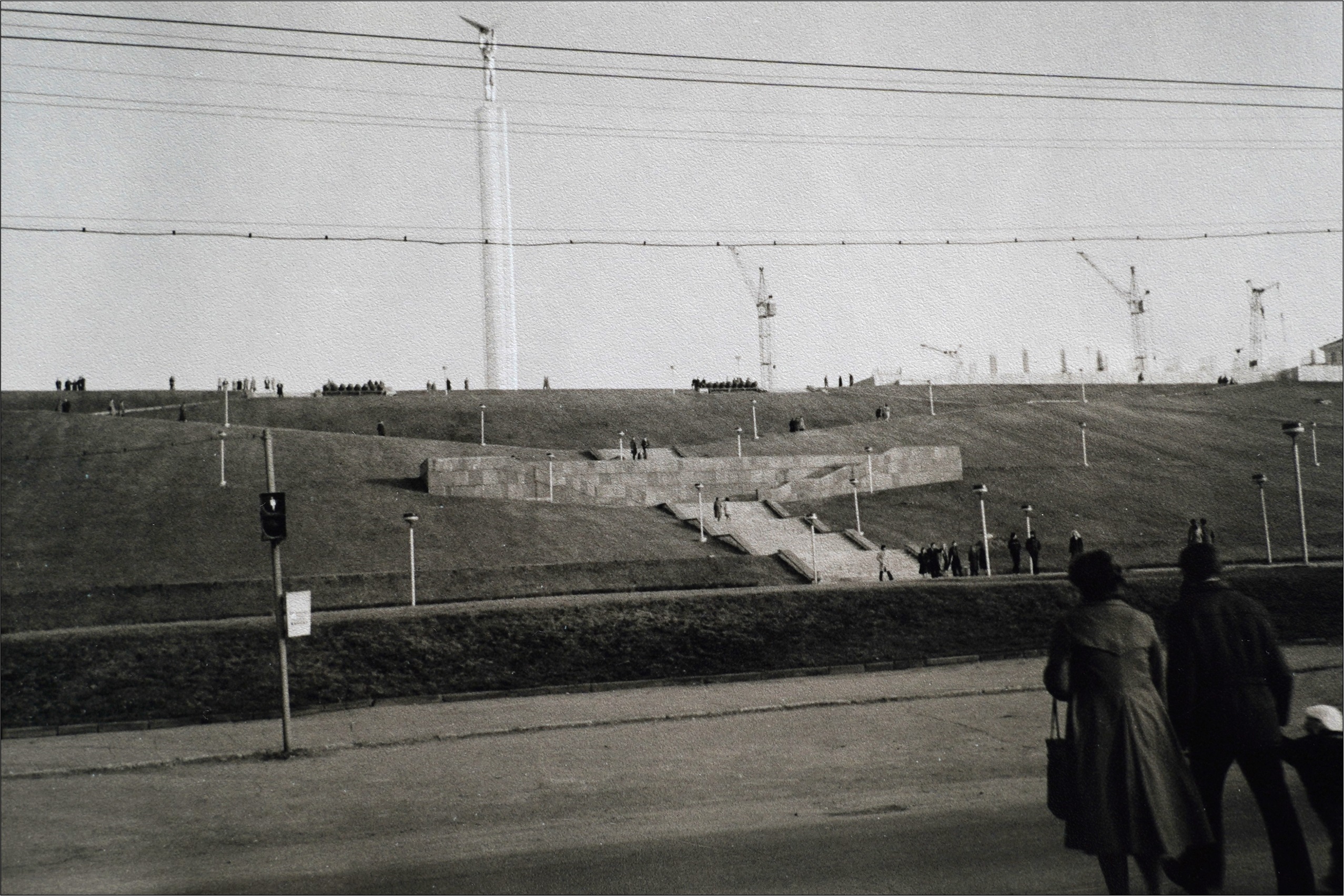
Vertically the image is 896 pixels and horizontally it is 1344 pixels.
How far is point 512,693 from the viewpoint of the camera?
20.1 meters

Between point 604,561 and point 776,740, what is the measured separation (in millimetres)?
21091

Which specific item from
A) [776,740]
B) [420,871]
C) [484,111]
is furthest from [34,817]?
[484,111]

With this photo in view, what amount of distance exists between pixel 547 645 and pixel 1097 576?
55.1 ft

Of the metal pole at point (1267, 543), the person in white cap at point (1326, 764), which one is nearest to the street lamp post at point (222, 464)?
the metal pole at point (1267, 543)

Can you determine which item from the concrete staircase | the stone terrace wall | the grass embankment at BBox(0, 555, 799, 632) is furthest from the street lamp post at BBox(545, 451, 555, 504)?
the grass embankment at BBox(0, 555, 799, 632)

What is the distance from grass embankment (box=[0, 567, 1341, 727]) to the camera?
19172 millimetres

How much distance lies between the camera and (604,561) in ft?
112

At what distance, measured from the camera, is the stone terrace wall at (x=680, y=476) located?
150ft

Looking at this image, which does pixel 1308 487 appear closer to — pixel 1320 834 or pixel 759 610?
pixel 759 610

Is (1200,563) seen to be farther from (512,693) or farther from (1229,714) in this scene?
(512,693)

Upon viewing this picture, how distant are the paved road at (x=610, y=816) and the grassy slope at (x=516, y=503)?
66.9 ft

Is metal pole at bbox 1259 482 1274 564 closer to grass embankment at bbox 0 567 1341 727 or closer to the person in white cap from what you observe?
grass embankment at bbox 0 567 1341 727

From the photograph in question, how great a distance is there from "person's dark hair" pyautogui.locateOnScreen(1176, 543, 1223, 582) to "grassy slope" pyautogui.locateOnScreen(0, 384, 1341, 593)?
28848mm

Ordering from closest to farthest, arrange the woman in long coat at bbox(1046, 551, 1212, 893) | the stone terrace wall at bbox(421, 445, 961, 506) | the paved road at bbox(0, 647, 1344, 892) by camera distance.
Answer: the woman in long coat at bbox(1046, 551, 1212, 893)
the paved road at bbox(0, 647, 1344, 892)
the stone terrace wall at bbox(421, 445, 961, 506)
